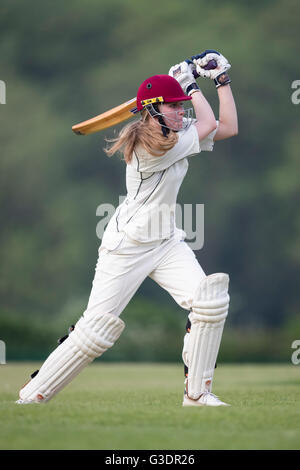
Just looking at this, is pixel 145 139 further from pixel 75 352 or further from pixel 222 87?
pixel 75 352

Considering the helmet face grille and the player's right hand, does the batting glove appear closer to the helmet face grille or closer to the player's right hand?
the player's right hand

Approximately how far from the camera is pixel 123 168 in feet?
29.4

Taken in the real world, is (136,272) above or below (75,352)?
above

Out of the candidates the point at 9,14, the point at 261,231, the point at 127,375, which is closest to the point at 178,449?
the point at 127,375

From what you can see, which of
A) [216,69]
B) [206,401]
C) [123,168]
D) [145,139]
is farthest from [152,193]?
[123,168]

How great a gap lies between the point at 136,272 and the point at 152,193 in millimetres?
308

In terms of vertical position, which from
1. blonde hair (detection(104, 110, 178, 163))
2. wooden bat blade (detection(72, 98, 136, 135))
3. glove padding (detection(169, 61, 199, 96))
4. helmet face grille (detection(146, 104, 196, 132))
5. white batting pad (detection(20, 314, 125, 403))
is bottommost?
white batting pad (detection(20, 314, 125, 403))

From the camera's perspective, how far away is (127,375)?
582 centimetres

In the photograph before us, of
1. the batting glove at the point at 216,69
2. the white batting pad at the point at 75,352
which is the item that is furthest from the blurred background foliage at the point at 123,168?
the batting glove at the point at 216,69

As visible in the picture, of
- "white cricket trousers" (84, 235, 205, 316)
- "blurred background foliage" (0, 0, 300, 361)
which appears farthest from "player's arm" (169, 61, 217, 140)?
"blurred background foliage" (0, 0, 300, 361)

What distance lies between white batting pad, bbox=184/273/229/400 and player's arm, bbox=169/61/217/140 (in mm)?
577

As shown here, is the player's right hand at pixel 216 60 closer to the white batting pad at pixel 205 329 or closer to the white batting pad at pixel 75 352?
the white batting pad at pixel 205 329

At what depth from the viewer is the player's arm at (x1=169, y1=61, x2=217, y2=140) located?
9.10 ft
